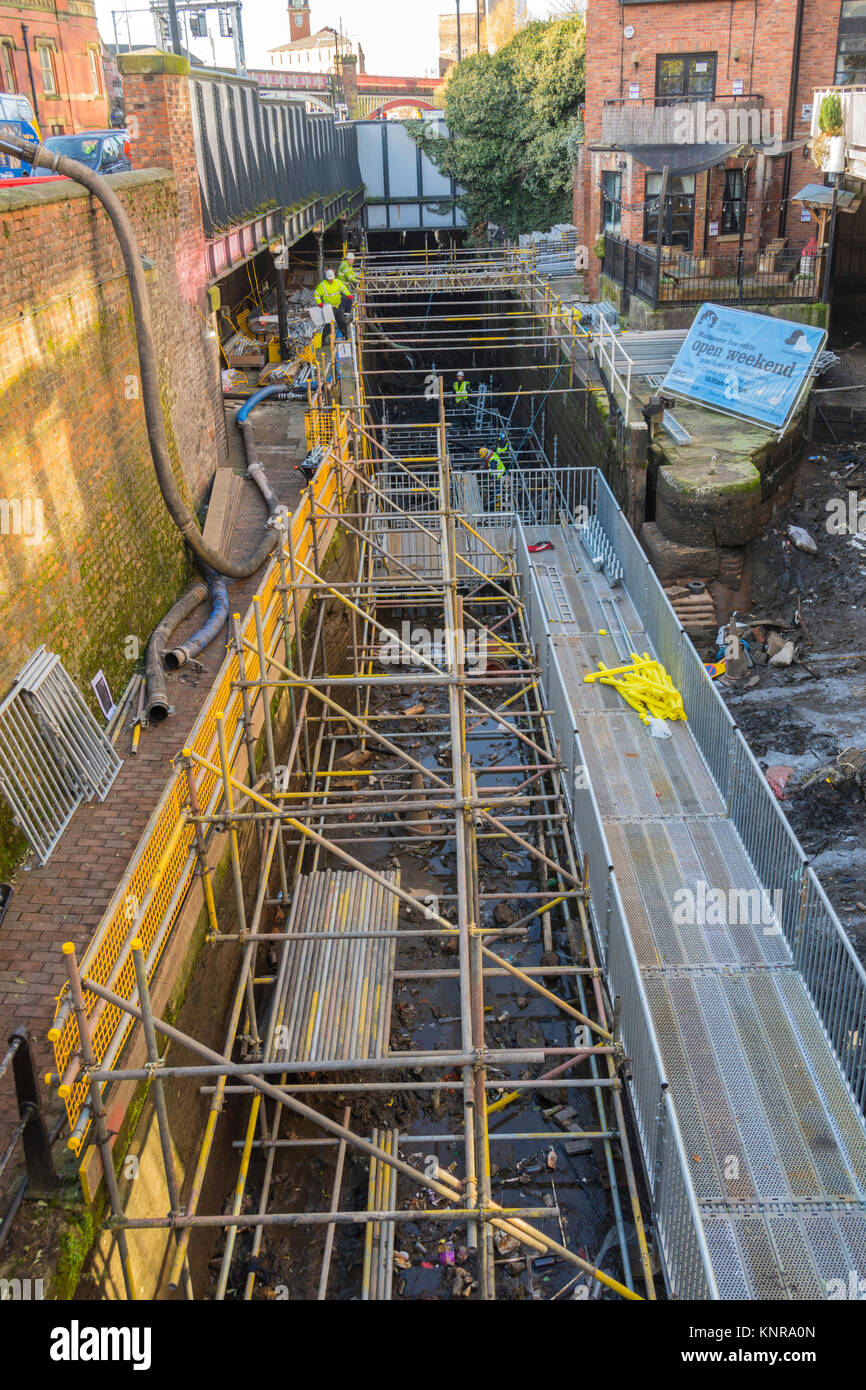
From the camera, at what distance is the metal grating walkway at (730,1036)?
7.30m

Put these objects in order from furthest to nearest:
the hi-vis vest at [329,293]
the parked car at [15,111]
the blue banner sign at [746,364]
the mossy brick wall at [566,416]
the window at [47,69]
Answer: the window at [47,69] < the hi-vis vest at [329,293] < the mossy brick wall at [566,416] < the blue banner sign at [746,364] < the parked car at [15,111]

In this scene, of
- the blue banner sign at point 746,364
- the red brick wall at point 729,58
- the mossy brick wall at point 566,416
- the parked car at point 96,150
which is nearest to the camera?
the parked car at point 96,150

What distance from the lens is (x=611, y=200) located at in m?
28.8

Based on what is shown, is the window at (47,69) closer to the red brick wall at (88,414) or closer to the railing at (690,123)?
the railing at (690,123)

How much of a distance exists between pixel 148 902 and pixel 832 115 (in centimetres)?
1954

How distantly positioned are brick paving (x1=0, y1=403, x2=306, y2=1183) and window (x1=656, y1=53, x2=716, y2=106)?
71.5ft

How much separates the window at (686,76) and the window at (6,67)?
19882 millimetres

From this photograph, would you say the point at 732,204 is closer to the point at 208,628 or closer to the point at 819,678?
the point at 819,678

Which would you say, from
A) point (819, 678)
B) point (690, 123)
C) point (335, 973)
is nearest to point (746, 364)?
point (819, 678)

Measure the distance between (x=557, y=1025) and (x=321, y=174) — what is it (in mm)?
27703

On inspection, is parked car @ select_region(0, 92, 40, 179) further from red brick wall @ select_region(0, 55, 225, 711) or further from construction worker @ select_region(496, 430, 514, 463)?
construction worker @ select_region(496, 430, 514, 463)

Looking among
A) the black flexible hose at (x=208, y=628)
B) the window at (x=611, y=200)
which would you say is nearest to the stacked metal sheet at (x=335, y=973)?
the black flexible hose at (x=208, y=628)

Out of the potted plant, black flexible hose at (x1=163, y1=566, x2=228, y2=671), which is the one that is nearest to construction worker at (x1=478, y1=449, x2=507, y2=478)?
the potted plant
